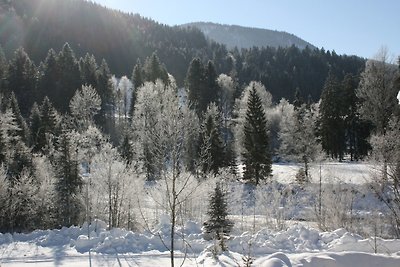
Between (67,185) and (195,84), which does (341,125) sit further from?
(67,185)

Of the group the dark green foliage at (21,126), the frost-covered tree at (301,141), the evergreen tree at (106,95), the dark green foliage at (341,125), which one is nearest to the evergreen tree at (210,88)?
the evergreen tree at (106,95)

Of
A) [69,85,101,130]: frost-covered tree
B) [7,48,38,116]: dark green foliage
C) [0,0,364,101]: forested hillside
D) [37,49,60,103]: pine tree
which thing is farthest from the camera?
[0,0,364,101]: forested hillside

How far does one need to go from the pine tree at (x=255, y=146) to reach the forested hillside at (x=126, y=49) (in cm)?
6067

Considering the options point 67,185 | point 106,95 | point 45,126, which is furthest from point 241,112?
point 67,185

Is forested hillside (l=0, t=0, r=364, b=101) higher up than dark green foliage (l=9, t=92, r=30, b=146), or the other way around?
forested hillside (l=0, t=0, r=364, b=101)

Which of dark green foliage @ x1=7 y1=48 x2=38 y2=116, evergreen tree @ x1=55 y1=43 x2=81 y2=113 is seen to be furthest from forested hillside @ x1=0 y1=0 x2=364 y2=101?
dark green foliage @ x1=7 y1=48 x2=38 y2=116

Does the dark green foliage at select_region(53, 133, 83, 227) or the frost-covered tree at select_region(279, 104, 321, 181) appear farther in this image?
the frost-covered tree at select_region(279, 104, 321, 181)

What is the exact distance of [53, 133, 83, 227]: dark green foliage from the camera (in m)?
30.9

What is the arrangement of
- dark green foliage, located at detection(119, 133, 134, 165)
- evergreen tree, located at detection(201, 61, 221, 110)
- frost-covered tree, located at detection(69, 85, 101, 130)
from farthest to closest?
1. evergreen tree, located at detection(201, 61, 221, 110)
2. frost-covered tree, located at detection(69, 85, 101, 130)
3. dark green foliage, located at detection(119, 133, 134, 165)

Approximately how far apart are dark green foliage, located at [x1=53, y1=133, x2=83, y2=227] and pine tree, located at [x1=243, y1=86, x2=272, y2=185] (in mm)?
16674

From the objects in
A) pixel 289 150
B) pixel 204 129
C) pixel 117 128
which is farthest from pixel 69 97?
pixel 289 150

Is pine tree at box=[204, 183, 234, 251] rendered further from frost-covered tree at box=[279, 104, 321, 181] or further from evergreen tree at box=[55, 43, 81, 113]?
evergreen tree at box=[55, 43, 81, 113]

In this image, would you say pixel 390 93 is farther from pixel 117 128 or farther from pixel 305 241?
pixel 117 128

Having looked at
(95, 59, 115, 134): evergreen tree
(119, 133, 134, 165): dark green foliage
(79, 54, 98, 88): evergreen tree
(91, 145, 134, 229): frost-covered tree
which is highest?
(79, 54, 98, 88): evergreen tree
